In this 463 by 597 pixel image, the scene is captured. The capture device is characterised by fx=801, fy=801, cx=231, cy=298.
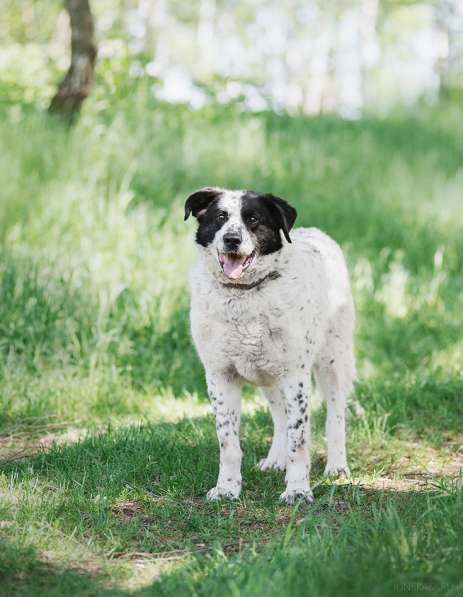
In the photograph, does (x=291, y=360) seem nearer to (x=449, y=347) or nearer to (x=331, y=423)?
(x=331, y=423)

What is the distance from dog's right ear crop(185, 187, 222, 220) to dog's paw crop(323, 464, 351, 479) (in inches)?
69.7

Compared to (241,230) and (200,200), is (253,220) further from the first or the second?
(200,200)

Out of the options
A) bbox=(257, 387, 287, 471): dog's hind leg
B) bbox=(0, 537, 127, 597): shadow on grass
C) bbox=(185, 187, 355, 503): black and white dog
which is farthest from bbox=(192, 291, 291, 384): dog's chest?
bbox=(0, 537, 127, 597): shadow on grass

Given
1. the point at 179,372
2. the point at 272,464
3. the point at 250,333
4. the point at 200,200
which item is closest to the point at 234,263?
the point at 250,333

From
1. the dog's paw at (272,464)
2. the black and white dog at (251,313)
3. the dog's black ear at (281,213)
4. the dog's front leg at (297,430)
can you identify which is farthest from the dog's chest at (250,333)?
the dog's paw at (272,464)

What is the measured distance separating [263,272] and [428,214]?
7168 millimetres

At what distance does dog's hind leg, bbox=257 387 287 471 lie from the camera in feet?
16.3

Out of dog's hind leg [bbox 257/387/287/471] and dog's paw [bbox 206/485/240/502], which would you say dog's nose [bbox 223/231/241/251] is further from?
dog's paw [bbox 206/485/240/502]

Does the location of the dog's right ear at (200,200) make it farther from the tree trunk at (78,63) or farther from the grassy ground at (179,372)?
the tree trunk at (78,63)

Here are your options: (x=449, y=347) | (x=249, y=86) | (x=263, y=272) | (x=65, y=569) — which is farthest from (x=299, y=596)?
(x=249, y=86)

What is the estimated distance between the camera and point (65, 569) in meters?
3.27

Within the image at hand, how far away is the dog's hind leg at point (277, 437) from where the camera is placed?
4.97 m

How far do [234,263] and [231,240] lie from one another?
0.49ft

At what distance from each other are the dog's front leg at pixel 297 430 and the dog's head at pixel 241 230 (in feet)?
2.16
